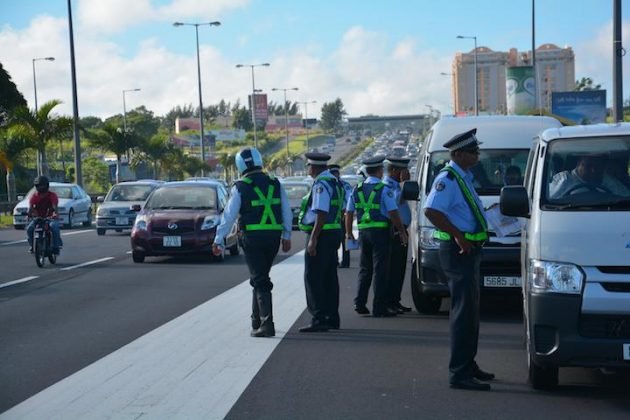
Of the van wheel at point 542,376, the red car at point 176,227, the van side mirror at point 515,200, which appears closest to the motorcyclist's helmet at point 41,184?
the red car at point 176,227

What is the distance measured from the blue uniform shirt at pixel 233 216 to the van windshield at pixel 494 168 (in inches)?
90.3

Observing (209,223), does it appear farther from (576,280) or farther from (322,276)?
(576,280)

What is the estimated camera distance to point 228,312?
12.6 m

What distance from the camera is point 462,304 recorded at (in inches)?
309

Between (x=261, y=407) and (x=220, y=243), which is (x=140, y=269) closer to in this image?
(x=220, y=243)

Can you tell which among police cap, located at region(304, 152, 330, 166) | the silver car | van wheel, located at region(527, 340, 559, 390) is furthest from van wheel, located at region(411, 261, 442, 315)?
the silver car

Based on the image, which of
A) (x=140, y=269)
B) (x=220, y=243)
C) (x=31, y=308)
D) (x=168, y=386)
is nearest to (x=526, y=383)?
(x=168, y=386)

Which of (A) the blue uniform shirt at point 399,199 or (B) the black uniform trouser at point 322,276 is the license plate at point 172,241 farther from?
(B) the black uniform trouser at point 322,276

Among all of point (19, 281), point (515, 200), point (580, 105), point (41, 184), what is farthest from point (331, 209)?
point (580, 105)

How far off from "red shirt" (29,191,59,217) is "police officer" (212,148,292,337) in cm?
1034

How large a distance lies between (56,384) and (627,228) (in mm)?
4500

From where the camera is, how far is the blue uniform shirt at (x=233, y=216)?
10.3m

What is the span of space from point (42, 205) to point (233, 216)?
10.6 meters

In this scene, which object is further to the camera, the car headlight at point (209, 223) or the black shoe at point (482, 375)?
the car headlight at point (209, 223)
